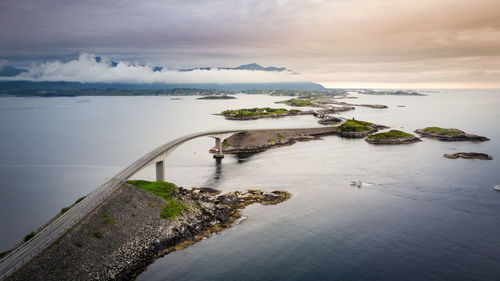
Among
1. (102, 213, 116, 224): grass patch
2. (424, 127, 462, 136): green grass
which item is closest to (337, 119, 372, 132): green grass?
(424, 127, 462, 136): green grass

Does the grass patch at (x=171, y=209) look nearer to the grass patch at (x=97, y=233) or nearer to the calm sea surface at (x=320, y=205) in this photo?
the calm sea surface at (x=320, y=205)

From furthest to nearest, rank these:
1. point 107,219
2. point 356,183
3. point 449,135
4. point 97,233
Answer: point 449,135 → point 356,183 → point 107,219 → point 97,233

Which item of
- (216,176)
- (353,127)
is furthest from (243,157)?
(353,127)

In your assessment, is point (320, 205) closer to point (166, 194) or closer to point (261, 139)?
point (166, 194)

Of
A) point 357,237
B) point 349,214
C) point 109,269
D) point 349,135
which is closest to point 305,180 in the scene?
point 349,214

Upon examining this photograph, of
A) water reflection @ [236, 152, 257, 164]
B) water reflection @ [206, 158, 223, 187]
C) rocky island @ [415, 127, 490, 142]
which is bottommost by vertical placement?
water reflection @ [206, 158, 223, 187]

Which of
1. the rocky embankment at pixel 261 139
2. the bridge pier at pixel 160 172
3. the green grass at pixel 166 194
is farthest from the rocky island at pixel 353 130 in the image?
the green grass at pixel 166 194

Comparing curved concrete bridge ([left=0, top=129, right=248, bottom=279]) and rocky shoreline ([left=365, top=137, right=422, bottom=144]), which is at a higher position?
curved concrete bridge ([left=0, top=129, right=248, bottom=279])

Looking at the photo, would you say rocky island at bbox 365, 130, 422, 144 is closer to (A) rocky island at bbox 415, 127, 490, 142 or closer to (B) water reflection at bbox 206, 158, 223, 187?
(A) rocky island at bbox 415, 127, 490, 142
